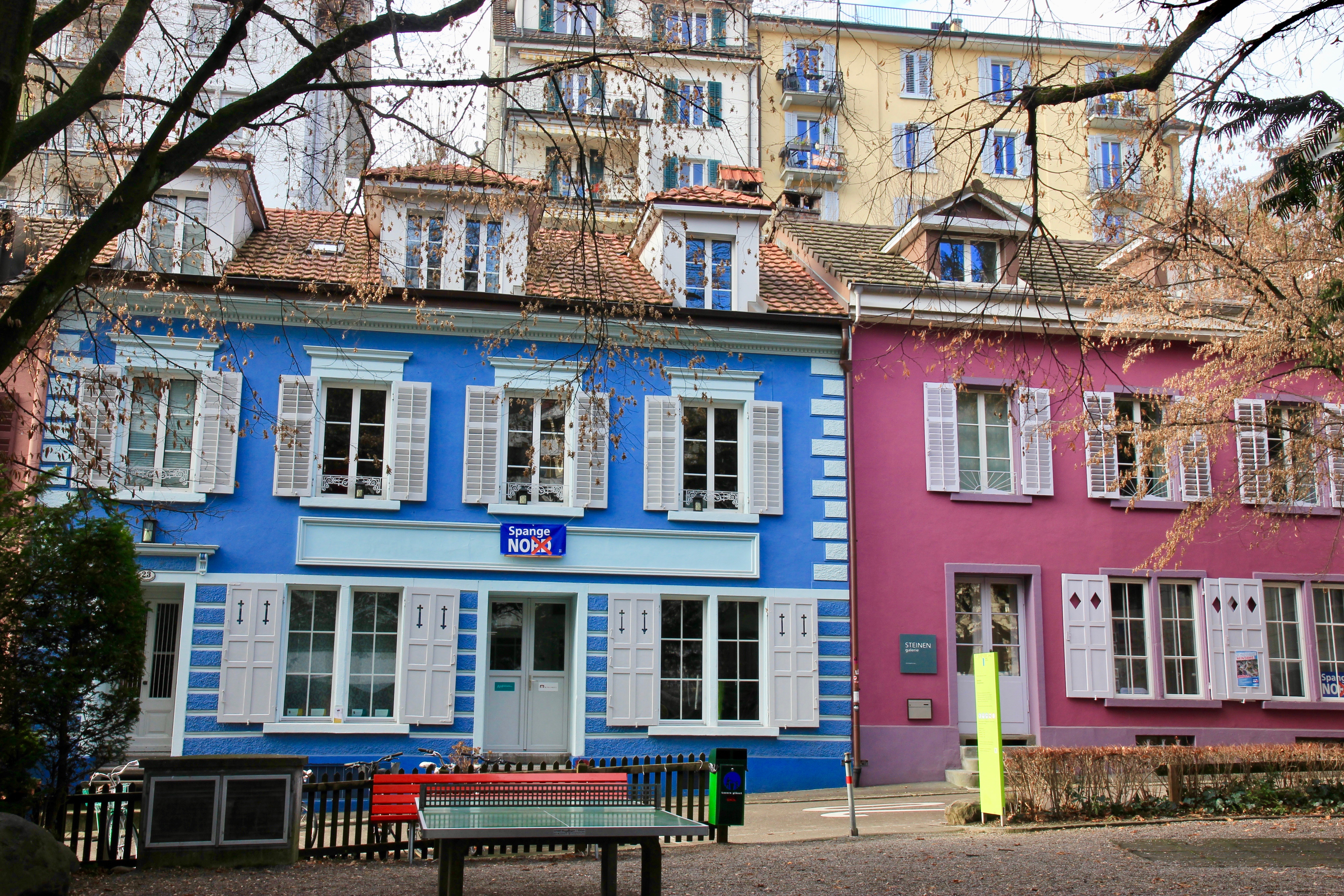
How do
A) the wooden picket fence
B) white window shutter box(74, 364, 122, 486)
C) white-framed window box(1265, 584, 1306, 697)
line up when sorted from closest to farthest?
the wooden picket fence < white window shutter box(74, 364, 122, 486) < white-framed window box(1265, 584, 1306, 697)

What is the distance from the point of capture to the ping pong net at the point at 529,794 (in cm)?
843

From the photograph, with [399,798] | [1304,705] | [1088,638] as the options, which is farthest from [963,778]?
[399,798]

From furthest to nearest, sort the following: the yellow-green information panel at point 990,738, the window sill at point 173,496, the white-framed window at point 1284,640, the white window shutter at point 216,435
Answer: the white-framed window at point 1284,640, the white window shutter at point 216,435, the window sill at point 173,496, the yellow-green information panel at point 990,738

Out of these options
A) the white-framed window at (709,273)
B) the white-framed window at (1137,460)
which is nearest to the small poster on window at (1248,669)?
the white-framed window at (1137,460)

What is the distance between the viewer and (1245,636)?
17531 mm

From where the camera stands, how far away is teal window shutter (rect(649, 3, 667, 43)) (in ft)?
30.2

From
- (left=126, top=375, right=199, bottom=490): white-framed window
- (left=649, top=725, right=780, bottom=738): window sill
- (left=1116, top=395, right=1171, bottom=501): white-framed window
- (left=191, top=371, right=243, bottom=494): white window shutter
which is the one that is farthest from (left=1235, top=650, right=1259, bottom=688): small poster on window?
(left=126, top=375, right=199, bottom=490): white-framed window

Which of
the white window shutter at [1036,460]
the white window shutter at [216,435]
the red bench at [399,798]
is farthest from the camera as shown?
the white window shutter at [1036,460]

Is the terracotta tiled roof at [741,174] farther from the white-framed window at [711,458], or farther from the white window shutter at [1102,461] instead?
the white window shutter at [1102,461]

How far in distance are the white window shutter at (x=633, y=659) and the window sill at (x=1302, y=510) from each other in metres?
8.91

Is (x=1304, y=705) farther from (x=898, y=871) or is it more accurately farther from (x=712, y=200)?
(x=712, y=200)

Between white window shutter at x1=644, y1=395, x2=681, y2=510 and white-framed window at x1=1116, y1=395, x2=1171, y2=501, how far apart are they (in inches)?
237

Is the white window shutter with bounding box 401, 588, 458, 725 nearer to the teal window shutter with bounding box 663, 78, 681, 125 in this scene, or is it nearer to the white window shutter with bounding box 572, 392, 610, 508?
the white window shutter with bounding box 572, 392, 610, 508

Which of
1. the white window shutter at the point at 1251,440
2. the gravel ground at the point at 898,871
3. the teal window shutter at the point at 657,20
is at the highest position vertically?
the teal window shutter at the point at 657,20
